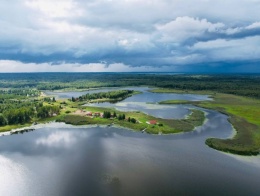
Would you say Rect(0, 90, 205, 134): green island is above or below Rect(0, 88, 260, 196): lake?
above

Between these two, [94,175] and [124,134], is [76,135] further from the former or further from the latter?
[94,175]

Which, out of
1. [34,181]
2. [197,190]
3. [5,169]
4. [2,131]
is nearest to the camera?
[197,190]

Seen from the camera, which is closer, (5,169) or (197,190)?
(197,190)

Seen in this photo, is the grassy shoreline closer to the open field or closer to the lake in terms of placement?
the lake

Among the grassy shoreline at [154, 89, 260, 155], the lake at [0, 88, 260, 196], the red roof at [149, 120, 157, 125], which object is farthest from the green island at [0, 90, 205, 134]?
the grassy shoreline at [154, 89, 260, 155]

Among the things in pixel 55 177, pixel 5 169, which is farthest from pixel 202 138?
pixel 5 169

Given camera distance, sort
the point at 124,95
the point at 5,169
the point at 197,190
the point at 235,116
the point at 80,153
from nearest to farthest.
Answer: the point at 197,190 < the point at 5,169 < the point at 80,153 < the point at 235,116 < the point at 124,95

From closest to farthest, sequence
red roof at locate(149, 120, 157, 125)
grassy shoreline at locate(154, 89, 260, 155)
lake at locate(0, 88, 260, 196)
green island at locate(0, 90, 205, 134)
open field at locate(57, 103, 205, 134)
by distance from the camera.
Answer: lake at locate(0, 88, 260, 196) < grassy shoreline at locate(154, 89, 260, 155) < open field at locate(57, 103, 205, 134) < green island at locate(0, 90, 205, 134) < red roof at locate(149, 120, 157, 125)

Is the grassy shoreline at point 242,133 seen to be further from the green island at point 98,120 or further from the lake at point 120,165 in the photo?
the green island at point 98,120

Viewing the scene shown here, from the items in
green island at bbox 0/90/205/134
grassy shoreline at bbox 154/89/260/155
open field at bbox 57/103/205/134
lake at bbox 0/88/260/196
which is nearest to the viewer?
lake at bbox 0/88/260/196
